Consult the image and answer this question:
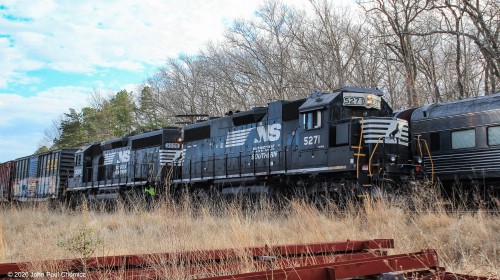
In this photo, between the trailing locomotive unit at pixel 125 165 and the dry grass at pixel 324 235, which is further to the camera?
the trailing locomotive unit at pixel 125 165

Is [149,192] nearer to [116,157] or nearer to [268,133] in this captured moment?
[116,157]

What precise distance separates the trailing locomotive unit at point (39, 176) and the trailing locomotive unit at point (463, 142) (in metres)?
17.2

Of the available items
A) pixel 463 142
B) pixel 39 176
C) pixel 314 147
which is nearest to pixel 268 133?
pixel 314 147

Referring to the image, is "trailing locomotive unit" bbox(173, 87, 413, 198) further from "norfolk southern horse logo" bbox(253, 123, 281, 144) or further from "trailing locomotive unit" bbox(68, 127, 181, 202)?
"trailing locomotive unit" bbox(68, 127, 181, 202)

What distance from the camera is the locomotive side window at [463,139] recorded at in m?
12.7

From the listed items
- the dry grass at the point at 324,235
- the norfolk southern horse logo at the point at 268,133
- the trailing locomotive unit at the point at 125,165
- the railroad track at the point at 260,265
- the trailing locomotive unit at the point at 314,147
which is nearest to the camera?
the railroad track at the point at 260,265

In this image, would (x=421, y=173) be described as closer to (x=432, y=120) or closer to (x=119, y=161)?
(x=432, y=120)

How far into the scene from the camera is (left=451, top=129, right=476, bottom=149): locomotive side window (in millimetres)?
12695

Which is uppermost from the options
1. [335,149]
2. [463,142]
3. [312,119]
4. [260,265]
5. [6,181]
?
[312,119]

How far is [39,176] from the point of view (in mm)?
25094

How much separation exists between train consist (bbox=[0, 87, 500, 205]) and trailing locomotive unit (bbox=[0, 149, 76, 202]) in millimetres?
7728

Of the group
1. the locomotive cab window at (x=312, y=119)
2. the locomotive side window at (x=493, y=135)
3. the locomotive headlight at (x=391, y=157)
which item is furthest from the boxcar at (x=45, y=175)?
the locomotive side window at (x=493, y=135)

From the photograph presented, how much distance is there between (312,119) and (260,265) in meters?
7.86

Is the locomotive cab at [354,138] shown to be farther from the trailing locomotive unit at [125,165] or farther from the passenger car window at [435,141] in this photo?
the trailing locomotive unit at [125,165]
